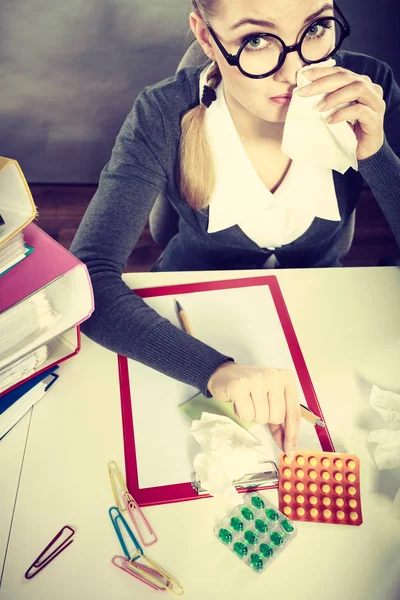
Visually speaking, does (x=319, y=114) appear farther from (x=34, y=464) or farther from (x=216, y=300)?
(x=34, y=464)

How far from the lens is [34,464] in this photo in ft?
2.48

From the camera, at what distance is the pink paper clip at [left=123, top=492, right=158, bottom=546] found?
0.69 m

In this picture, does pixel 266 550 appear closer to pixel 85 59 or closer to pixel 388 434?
pixel 388 434

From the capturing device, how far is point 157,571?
0.67 meters

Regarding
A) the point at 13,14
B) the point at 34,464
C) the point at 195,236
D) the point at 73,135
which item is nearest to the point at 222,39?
the point at 195,236

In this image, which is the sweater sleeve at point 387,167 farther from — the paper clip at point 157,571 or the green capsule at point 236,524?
the paper clip at point 157,571

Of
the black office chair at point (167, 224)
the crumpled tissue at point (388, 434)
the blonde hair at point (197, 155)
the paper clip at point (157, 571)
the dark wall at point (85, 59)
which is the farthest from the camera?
the dark wall at point (85, 59)

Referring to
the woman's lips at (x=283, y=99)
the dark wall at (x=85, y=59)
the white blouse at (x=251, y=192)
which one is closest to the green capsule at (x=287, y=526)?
the white blouse at (x=251, y=192)

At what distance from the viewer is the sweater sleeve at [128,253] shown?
828 mm

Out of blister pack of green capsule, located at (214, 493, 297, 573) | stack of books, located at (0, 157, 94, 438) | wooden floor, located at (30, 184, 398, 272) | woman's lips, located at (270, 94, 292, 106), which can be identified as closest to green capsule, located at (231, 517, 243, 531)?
blister pack of green capsule, located at (214, 493, 297, 573)

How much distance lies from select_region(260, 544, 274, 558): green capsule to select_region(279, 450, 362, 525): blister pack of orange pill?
50mm

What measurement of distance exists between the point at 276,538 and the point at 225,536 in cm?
7

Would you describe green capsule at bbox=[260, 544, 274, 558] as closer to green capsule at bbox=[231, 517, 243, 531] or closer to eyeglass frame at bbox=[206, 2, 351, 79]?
green capsule at bbox=[231, 517, 243, 531]

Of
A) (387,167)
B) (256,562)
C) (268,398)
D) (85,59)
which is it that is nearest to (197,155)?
(387,167)
